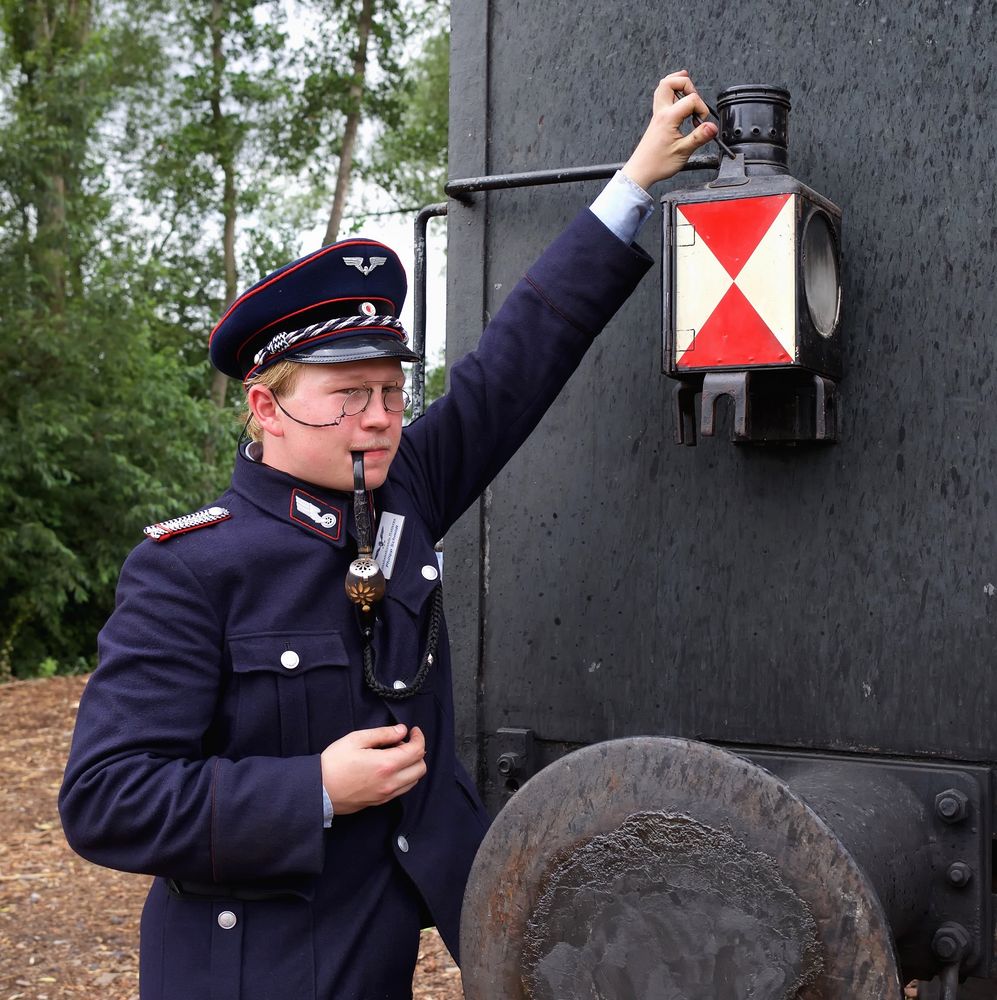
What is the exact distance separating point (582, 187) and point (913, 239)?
→ 0.57 metres

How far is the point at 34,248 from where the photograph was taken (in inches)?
476

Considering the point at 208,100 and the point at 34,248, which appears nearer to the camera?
the point at 34,248

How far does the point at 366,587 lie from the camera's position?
75.2 inches

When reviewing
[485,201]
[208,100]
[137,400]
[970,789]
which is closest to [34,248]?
[137,400]

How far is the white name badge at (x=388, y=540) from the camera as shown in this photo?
79.4 inches

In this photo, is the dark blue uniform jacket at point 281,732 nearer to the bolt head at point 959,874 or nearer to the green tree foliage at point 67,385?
the bolt head at point 959,874

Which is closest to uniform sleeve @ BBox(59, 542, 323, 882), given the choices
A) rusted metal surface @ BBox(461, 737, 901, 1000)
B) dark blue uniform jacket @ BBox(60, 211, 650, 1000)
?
dark blue uniform jacket @ BBox(60, 211, 650, 1000)

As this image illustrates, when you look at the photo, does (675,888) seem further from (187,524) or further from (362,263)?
(362,263)

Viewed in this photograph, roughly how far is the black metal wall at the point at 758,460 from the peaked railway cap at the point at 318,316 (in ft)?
0.91

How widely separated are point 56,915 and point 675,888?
12.9 ft

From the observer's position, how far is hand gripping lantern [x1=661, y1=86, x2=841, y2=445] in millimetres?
1750

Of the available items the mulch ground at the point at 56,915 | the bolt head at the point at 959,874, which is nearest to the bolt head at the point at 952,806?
the bolt head at the point at 959,874

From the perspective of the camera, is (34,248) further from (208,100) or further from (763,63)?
(763,63)

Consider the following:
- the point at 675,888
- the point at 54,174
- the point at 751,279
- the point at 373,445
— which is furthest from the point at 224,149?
the point at 675,888
